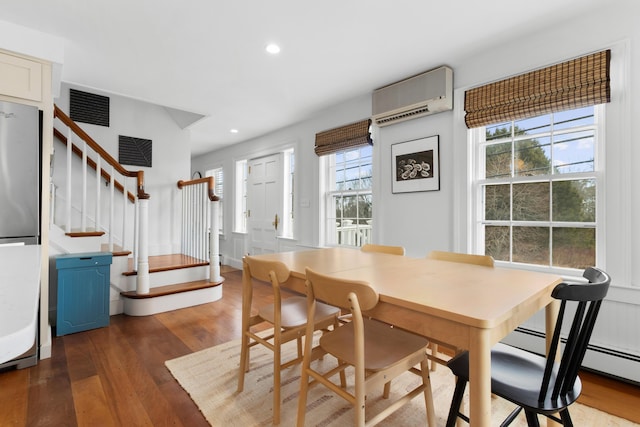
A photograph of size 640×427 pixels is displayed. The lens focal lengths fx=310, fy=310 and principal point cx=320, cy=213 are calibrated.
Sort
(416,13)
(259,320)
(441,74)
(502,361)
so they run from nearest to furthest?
(502,361)
(259,320)
(416,13)
(441,74)

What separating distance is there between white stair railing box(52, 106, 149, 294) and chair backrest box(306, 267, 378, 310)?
2682 mm

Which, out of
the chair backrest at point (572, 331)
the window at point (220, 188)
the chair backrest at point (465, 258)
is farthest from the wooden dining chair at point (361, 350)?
the window at point (220, 188)

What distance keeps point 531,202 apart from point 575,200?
0.93ft

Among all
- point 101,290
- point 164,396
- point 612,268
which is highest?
point 612,268

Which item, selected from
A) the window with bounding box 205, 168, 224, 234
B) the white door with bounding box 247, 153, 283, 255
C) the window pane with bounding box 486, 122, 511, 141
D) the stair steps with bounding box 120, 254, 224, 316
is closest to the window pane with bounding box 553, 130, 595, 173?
the window pane with bounding box 486, 122, 511, 141

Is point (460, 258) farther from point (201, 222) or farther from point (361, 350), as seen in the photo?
point (201, 222)

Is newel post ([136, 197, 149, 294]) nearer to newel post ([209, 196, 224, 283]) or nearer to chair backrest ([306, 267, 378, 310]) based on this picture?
newel post ([209, 196, 224, 283])

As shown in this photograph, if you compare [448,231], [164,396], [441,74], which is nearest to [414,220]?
[448,231]

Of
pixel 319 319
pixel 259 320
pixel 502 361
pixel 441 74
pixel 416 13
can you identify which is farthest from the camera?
pixel 441 74

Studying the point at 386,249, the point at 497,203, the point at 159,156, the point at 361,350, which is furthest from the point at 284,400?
the point at 159,156

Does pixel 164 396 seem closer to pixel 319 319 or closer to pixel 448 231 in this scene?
pixel 319 319

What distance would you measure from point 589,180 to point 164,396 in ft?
10.6

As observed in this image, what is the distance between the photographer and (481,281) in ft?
4.69

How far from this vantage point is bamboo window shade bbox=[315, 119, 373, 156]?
142 inches
